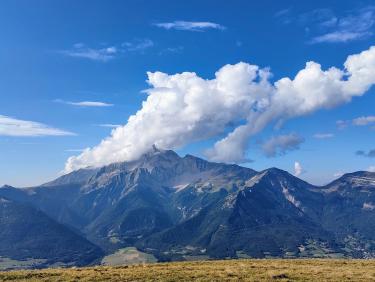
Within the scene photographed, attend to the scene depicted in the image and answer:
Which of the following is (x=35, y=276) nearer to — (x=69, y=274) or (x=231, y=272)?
(x=69, y=274)

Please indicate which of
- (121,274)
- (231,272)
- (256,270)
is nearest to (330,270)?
(256,270)

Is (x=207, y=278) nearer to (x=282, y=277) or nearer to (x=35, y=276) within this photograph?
(x=282, y=277)

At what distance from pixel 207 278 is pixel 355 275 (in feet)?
55.8

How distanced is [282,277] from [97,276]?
19641 millimetres

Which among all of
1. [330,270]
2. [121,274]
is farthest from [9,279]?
[330,270]

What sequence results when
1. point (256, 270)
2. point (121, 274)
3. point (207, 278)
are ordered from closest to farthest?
1. point (207, 278)
2. point (121, 274)
3. point (256, 270)

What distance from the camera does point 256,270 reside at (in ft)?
153

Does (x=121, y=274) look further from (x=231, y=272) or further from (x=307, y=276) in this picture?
(x=307, y=276)

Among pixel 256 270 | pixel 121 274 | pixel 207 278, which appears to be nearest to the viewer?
pixel 207 278

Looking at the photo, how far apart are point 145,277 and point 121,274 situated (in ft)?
12.8

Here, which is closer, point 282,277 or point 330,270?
point 282,277

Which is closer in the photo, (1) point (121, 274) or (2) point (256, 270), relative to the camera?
(1) point (121, 274)

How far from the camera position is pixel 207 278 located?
4003 cm

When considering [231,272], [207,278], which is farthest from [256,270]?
[207,278]
